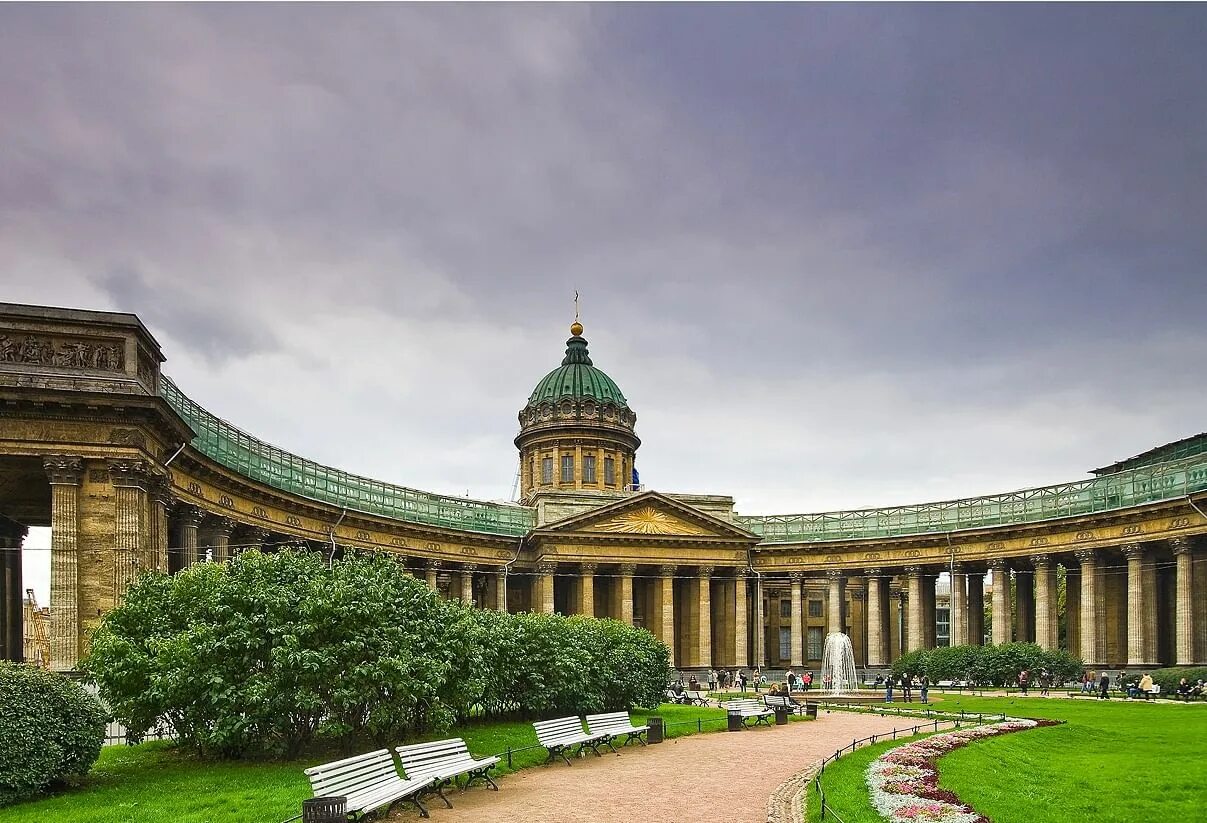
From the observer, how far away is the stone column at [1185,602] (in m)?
56.2

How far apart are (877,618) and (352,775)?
6238 centimetres

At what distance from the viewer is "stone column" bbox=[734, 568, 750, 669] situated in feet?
253

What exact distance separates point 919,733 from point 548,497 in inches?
1880

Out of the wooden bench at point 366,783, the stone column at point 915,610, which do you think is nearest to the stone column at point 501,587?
the stone column at point 915,610

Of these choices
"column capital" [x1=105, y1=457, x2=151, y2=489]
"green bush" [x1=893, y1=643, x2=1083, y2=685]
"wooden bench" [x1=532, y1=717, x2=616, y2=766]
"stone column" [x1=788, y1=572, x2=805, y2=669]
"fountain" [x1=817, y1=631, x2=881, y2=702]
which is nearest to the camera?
"wooden bench" [x1=532, y1=717, x2=616, y2=766]

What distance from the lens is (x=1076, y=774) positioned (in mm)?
24156

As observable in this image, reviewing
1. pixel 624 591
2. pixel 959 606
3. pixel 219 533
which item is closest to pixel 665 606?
pixel 624 591

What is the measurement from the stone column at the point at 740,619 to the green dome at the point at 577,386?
1960 centimetres

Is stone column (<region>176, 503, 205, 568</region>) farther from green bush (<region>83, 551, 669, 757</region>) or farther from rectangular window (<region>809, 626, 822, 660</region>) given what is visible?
rectangular window (<region>809, 626, 822, 660</region>)

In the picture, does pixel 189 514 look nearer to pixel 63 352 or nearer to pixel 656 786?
pixel 63 352

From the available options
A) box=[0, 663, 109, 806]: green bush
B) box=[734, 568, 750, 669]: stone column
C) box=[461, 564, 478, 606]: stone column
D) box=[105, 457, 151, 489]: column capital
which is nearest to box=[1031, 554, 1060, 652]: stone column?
box=[734, 568, 750, 669]: stone column

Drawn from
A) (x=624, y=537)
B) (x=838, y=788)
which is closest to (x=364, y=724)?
(x=838, y=788)

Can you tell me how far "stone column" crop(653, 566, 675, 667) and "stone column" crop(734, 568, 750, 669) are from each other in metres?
4.70

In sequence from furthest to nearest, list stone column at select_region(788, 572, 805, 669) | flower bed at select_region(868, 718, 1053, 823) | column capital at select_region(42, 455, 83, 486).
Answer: stone column at select_region(788, 572, 805, 669) → column capital at select_region(42, 455, 83, 486) → flower bed at select_region(868, 718, 1053, 823)
